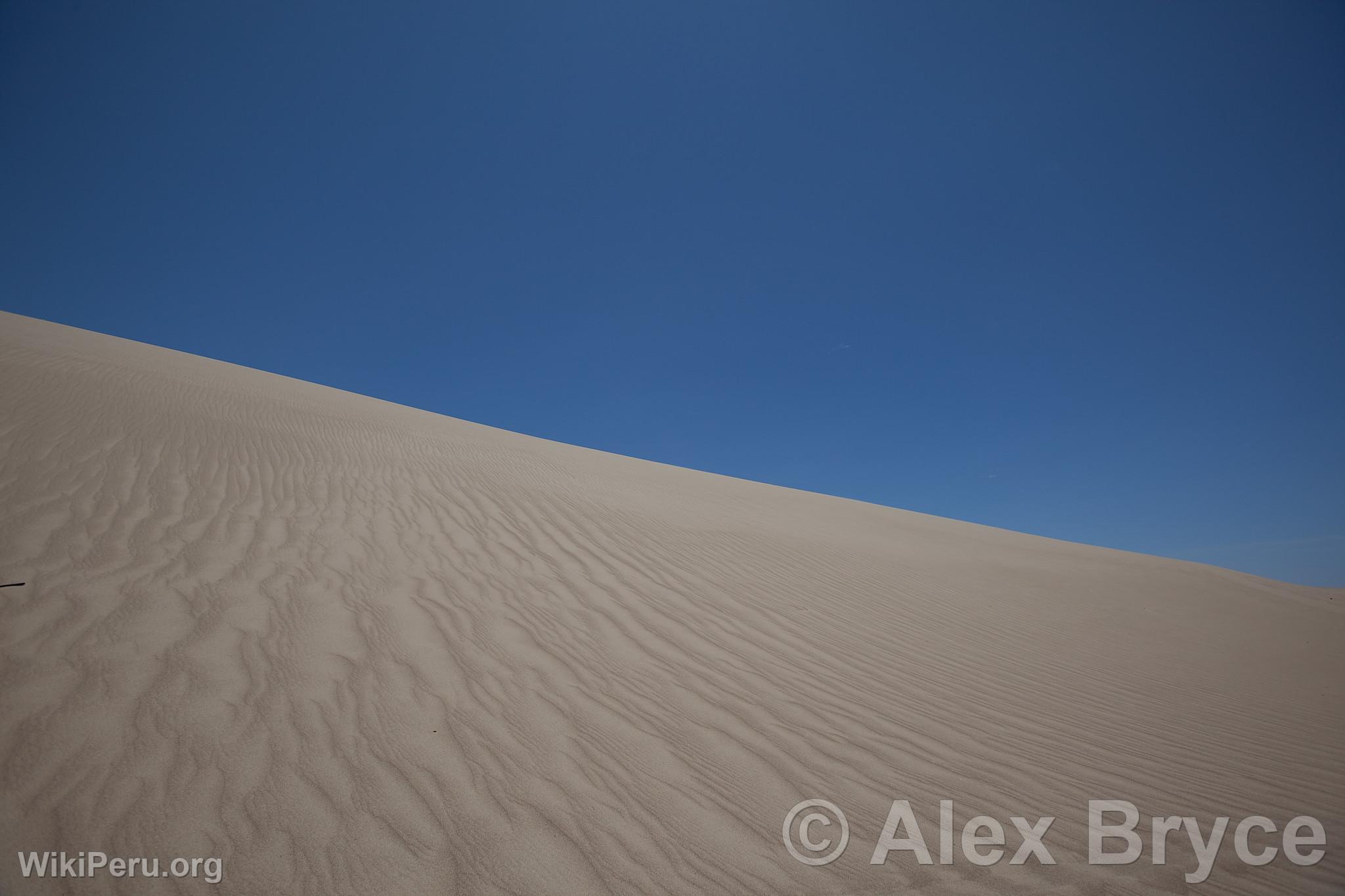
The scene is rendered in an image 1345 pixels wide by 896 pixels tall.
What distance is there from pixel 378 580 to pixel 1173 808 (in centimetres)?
518

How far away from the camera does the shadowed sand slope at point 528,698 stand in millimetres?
2025

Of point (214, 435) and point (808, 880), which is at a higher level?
point (214, 435)

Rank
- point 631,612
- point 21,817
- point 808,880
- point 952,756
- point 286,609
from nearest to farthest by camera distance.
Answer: point 21,817 → point 808,880 → point 952,756 → point 286,609 → point 631,612

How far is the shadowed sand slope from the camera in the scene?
6.64 feet

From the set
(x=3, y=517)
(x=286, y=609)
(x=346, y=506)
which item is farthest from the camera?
(x=346, y=506)

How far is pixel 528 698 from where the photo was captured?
300 centimetres

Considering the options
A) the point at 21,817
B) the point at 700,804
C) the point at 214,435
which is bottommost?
the point at 21,817

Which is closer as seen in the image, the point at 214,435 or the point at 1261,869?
the point at 1261,869

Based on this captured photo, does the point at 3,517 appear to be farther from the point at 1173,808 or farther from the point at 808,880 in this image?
the point at 1173,808

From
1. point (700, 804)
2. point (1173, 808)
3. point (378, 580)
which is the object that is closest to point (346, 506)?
point (378, 580)

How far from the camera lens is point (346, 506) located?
19.1 feet

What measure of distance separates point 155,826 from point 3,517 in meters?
3.90

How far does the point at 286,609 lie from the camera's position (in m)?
3.52

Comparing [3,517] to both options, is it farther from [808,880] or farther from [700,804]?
[808,880]
